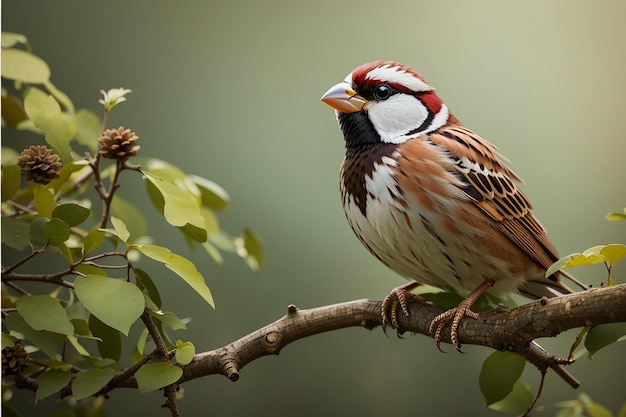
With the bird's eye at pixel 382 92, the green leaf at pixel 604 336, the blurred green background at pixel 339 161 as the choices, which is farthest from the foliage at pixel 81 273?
the blurred green background at pixel 339 161

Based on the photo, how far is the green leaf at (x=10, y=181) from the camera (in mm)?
959

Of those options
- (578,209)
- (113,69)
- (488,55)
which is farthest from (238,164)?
(578,209)

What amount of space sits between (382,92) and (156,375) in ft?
1.71

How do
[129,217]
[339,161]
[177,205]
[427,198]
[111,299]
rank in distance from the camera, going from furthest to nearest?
[339,161]
[129,217]
[427,198]
[177,205]
[111,299]

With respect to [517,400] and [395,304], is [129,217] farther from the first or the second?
[517,400]

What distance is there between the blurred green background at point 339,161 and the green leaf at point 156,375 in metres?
1.12

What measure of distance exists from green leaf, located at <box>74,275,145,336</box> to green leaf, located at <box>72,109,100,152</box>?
355mm

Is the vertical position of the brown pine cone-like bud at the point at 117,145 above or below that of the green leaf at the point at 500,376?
above

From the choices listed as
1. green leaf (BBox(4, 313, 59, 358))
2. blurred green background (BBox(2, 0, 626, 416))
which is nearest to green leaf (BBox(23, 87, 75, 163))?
green leaf (BBox(4, 313, 59, 358))

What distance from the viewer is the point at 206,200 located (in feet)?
3.85

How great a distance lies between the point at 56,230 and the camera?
0.81m

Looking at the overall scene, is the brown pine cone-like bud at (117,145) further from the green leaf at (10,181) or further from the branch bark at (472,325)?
the branch bark at (472,325)

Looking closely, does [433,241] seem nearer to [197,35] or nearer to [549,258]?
[549,258]

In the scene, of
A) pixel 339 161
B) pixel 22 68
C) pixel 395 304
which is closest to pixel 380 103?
pixel 395 304
